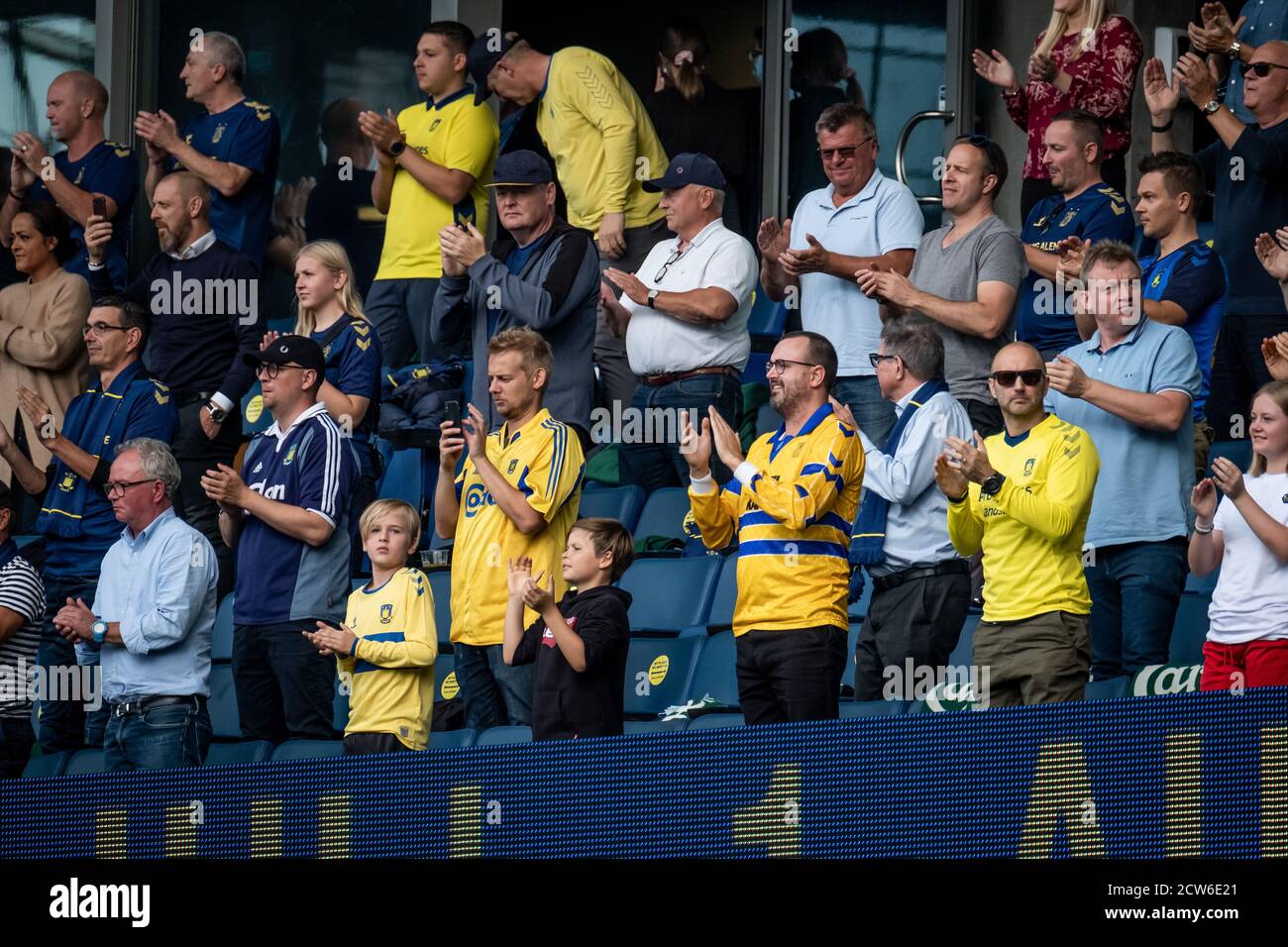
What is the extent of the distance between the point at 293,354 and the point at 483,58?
6.79 ft

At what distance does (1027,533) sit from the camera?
5.94 metres

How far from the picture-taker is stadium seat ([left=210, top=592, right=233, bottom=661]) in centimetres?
838

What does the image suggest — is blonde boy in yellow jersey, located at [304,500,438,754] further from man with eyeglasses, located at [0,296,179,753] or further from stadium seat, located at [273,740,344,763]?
man with eyeglasses, located at [0,296,179,753]

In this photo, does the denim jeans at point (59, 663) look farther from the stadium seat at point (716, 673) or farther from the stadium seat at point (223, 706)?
the stadium seat at point (716, 673)

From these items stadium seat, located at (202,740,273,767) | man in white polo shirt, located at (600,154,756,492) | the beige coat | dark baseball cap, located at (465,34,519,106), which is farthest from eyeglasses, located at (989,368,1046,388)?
the beige coat

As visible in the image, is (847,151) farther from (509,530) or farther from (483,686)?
(483,686)

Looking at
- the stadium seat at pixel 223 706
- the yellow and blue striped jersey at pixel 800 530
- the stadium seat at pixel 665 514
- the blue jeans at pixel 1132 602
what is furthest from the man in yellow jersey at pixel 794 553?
the stadium seat at pixel 223 706

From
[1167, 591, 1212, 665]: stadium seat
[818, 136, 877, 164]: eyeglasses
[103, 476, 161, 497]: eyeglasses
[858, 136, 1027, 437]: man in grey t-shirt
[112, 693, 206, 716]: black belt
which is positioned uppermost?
[818, 136, 877, 164]: eyeglasses

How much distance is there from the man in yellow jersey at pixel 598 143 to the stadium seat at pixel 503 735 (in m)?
2.08

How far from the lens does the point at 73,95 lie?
9.86 meters


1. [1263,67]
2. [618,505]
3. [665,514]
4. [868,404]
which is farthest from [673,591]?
[1263,67]

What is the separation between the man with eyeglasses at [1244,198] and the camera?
7535 millimetres

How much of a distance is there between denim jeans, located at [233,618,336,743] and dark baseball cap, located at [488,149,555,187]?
1710 millimetres
